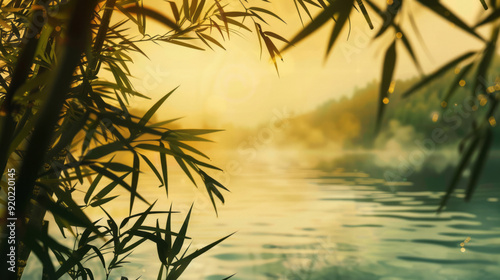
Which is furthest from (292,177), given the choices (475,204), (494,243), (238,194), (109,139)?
(109,139)

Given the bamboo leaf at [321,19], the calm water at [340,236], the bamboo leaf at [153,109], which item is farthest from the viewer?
the calm water at [340,236]

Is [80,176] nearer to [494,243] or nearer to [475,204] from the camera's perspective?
[494,243]

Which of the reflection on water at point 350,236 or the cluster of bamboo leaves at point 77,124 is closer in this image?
the cluster of bamboo leaves at point 77,124

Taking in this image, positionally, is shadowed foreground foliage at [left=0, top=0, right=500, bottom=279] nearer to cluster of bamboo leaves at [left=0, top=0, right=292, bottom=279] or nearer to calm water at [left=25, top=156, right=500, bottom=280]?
cluster of bamboo leaves at [left=0, top=0, right=292, bottom=279]

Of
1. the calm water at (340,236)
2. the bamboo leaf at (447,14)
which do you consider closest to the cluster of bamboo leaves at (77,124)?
the bamboo leaf at (447,14)

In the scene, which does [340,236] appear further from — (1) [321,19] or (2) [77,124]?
(1) [321,19]

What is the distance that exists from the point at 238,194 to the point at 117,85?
36.6ft

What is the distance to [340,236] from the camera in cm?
804

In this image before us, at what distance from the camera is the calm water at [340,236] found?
604 cm

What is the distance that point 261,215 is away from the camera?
10.2m

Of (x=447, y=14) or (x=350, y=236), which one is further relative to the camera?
(x=350, y=236)

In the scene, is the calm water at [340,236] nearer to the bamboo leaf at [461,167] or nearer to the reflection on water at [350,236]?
the reflection on water at [350,236]

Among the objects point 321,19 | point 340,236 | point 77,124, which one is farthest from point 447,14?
point 340,236

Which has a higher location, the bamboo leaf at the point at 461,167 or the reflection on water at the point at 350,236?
the bamboo leaf at the point at 461,167
